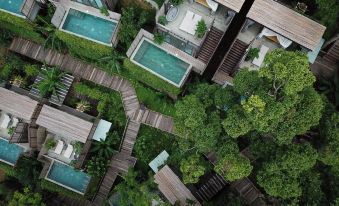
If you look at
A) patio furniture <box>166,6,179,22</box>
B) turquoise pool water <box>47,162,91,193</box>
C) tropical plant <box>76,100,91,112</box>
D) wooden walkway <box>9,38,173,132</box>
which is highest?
patio furniture <box>166,6,179,22</box>

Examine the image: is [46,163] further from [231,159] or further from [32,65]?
[231,159]

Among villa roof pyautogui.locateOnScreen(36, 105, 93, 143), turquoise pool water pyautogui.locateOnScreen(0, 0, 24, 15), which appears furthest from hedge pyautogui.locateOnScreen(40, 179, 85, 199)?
turquoise pool water pyautogui.locateOnScreen(0, 0, 24, 15)

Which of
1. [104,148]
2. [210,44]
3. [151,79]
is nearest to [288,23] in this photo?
[210,44]

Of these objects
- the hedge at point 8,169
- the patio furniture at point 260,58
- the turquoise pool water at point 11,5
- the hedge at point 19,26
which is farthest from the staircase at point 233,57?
the hedge at point 8,169

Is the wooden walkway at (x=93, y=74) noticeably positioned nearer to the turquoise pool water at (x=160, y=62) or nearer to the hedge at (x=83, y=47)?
the hedge at (x=83, y=47)

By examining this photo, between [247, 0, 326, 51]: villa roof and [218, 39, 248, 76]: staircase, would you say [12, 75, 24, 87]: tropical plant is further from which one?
[247, 0, 326, 51]: villa roof
